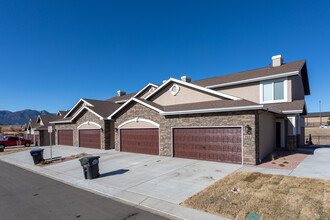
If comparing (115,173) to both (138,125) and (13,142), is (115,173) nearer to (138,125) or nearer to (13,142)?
(138,125)

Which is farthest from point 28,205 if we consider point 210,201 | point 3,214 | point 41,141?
point 41,141

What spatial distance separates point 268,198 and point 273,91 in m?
12.7

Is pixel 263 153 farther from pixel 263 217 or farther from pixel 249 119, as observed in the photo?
pixel 263 217

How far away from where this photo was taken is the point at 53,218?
18.6 feet

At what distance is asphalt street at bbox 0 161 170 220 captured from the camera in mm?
5793

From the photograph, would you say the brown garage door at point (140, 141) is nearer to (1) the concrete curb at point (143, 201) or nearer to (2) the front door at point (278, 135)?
(1) the concrete curb at point (143, 201)

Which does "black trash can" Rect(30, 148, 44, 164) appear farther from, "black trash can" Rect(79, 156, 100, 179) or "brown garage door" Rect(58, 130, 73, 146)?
"brown garage door" Rect(58, 130, 73, 146)

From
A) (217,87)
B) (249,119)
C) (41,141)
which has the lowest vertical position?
(41,141)

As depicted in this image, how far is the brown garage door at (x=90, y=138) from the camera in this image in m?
20.9

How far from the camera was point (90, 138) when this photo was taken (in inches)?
861

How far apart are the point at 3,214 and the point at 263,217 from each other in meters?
7.98

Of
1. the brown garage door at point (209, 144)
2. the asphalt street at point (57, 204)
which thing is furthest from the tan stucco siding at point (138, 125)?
the asphalt street at point (57, 204)

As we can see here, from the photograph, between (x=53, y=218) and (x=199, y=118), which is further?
(x=199, y=118)

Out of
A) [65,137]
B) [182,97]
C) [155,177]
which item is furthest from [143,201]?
[65,137]
